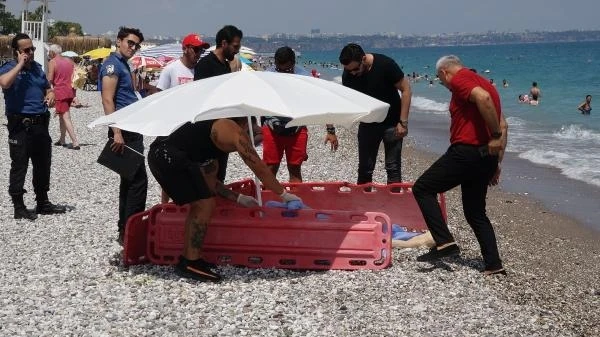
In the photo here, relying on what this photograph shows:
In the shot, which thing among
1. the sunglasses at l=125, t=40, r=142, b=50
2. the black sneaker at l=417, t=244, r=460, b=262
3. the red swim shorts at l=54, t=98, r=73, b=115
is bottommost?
the red swim shorts at l=54, t=98, r=73, b=115

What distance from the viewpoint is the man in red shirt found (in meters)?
6.04

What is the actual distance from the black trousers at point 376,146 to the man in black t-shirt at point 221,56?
1.41 metres

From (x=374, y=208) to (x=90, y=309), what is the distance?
3072mm

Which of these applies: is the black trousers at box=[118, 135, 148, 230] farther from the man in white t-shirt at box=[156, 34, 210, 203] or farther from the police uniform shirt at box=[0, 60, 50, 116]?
the police uniform shirt at box=[0, 60, 50, 116]

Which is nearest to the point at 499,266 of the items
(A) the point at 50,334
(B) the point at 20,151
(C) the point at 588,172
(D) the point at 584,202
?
(A) the point at 50,334

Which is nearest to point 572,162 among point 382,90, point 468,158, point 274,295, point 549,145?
point 549,145

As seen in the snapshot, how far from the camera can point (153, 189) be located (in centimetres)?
1056

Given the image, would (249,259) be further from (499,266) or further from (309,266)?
(499,266)

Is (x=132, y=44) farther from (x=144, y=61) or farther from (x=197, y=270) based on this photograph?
(x=144, y=61)

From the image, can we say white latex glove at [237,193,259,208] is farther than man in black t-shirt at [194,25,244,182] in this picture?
No

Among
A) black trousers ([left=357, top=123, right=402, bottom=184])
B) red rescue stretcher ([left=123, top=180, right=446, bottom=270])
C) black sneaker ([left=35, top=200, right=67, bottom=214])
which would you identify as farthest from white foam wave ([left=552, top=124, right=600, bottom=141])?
red rescue stretcher ([left=123, top=180, right=446, bottom=270])

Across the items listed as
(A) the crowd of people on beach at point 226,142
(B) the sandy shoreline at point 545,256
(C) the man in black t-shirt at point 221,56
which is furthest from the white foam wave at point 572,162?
(C) the man in black t-shirt at point 221,56

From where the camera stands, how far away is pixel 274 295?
5.86m

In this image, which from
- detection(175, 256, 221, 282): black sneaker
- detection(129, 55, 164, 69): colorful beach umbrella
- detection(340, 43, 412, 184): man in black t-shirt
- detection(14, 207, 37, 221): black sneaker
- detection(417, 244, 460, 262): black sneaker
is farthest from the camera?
detection(129, 55, 164, 69): colorful beach umbrella
